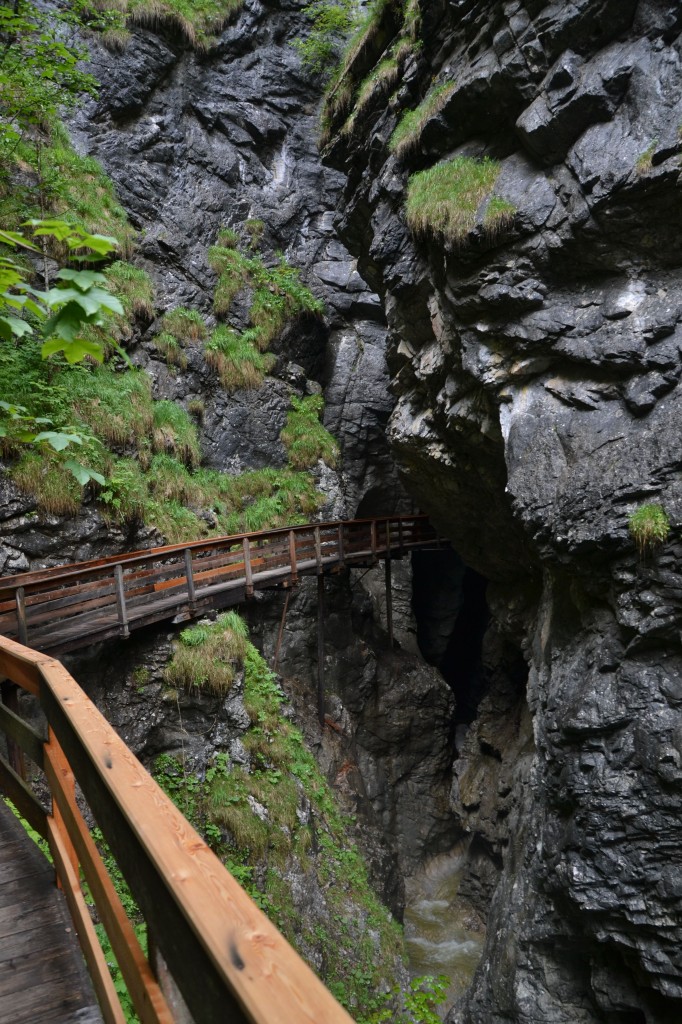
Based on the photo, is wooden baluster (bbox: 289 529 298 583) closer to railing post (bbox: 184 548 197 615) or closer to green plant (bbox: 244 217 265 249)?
railing post (bbox: 184 548 197 615)

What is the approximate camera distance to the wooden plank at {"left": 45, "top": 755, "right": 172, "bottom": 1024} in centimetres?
127

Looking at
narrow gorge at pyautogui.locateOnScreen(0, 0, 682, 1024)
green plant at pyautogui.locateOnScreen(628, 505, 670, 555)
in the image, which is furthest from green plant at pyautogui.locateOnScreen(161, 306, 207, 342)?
green plant at pyautogui.locateOnScreen(628, 505, 670, 555)

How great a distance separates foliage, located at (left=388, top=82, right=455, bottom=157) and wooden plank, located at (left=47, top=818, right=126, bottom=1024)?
9.23 m

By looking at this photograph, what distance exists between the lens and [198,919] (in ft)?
3.12

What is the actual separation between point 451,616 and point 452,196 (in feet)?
43.0

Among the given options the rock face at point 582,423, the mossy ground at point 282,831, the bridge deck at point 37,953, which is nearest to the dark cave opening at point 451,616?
the mossy ground at point 282,831

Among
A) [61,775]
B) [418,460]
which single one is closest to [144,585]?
[418,460]

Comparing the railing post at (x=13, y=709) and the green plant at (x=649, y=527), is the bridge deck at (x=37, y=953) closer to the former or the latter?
the railing post at (x=13, y=709)

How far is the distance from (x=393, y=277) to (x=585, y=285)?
3.44 meters

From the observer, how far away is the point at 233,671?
30.4 feet

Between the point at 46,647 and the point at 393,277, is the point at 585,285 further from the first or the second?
the point at 46,647

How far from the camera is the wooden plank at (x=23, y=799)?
234cm

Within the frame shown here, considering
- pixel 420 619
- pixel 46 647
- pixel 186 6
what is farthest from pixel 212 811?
pixel 186 6

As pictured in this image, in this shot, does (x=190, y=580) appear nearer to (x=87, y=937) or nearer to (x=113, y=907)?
(x=87, y=937)
